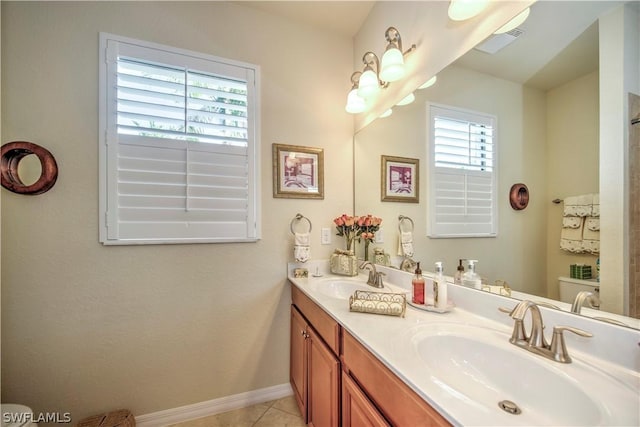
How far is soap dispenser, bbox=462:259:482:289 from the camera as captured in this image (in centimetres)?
114

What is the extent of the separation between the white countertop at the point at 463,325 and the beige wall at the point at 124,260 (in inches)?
30.4

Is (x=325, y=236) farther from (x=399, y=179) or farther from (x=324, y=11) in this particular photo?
(x=324, y=11)

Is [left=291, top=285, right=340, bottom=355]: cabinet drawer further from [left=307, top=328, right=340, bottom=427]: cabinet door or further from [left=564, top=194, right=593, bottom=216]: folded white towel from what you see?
[left=564, top=194, right=593, bottom=216]: folded white towel

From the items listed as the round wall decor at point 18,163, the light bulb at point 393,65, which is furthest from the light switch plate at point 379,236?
the round wall decor at point 18,163

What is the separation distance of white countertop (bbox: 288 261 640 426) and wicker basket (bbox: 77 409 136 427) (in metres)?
1.25

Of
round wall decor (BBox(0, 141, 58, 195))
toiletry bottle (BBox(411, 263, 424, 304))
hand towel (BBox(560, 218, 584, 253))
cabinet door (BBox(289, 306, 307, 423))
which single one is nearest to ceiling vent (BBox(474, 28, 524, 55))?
hand towel (BBox(560, 218, 584, 253))

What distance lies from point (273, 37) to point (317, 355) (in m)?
2.09

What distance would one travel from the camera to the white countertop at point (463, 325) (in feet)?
1.79

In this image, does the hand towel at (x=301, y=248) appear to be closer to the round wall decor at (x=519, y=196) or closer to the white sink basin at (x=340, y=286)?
the white sink basin at (x=340, y=286)

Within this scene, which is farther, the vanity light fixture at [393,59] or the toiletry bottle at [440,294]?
the vanity light fixture at [393,59]

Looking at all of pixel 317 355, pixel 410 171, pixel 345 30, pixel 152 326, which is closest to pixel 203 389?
pixel 152 326

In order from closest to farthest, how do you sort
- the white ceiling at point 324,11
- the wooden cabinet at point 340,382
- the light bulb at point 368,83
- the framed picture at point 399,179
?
1. the wooden cabinet at point 340,382
2. the framed picture at point 399,179
3. the light bulb at point 368,83
4. the white ceiling at point 324,11

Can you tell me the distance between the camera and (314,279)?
177 centimetres

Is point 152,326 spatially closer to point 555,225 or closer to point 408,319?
point 408,319
